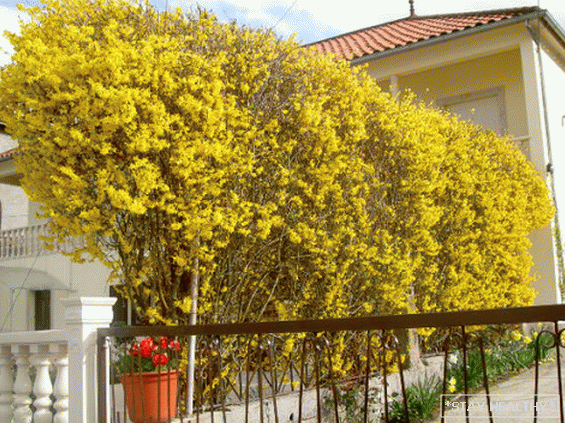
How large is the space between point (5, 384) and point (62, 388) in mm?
620

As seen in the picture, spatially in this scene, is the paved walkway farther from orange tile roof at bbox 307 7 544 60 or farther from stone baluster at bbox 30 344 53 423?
orange tile roof at bbox 307 7 544 60

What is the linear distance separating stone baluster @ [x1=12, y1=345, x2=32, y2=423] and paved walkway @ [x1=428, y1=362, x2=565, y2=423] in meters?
4.25

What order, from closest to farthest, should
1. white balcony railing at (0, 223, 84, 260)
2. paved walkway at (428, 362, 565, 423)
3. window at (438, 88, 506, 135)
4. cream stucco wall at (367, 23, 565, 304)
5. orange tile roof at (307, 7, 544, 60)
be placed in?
paved walkway at (428, 362, 565, 423)
cream stucco wall at (367, 23, 565, 304)
orange tile roof at (307, 7, 544, 60)
window at (438, 88, 506, 135)
white balcony railing at (0, 223, 84, 260)

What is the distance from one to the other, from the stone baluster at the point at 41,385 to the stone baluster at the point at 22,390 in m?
0.09

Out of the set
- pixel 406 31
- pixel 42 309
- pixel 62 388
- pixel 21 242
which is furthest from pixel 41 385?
pixel 406 31

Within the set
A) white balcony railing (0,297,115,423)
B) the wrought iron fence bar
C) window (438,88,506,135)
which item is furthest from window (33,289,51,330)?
the wrought iron fence bar

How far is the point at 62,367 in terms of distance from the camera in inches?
226

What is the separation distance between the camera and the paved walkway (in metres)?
7.23

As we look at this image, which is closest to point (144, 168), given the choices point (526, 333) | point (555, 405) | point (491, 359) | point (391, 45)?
point (555, 405)

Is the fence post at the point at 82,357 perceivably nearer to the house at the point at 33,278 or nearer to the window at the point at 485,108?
the house at the point at 33,278

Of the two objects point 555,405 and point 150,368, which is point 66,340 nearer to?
point 150,368

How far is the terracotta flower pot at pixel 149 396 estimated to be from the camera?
18.6 ft

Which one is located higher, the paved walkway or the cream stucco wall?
the cream stucco wall

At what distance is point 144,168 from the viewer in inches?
228
